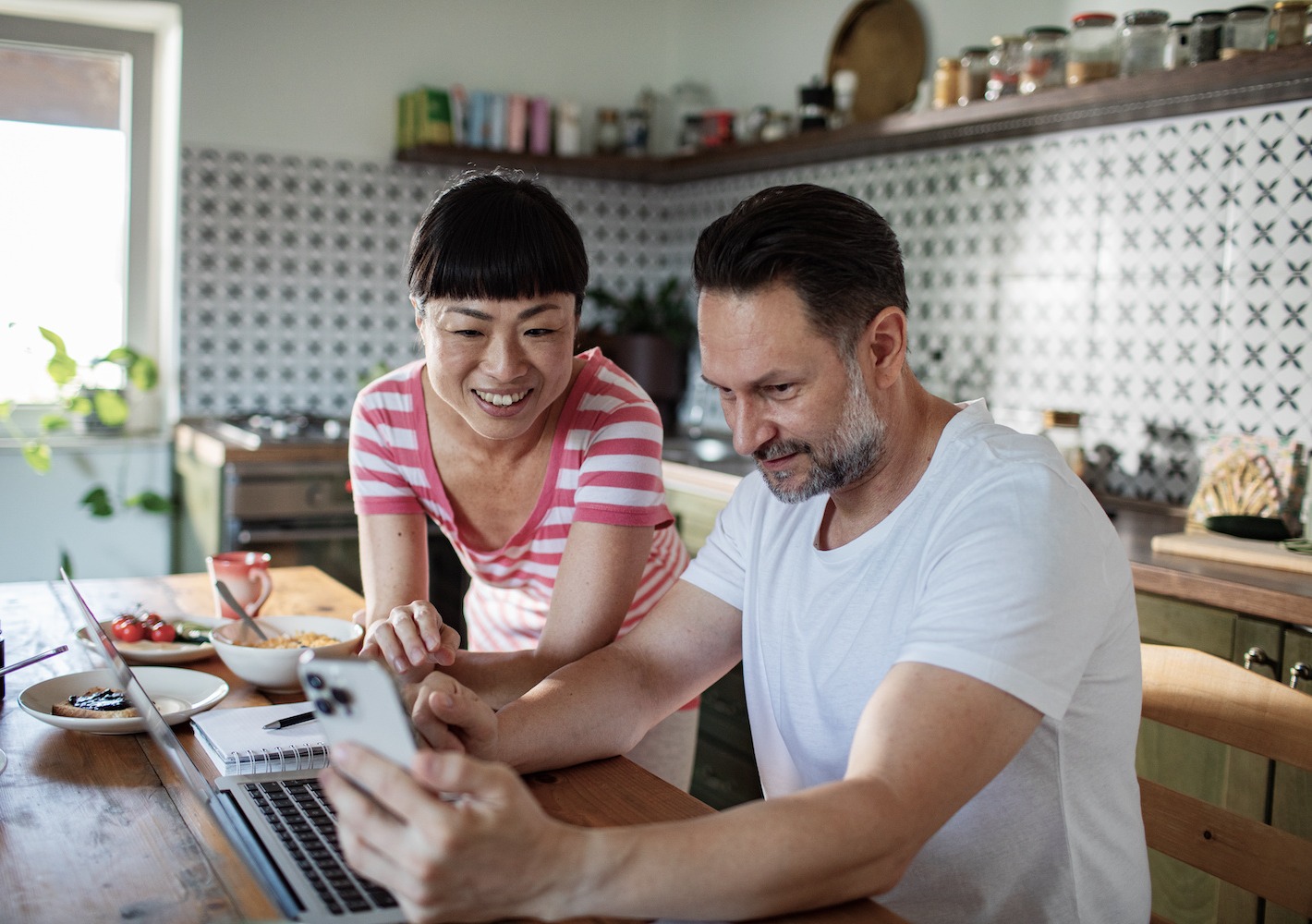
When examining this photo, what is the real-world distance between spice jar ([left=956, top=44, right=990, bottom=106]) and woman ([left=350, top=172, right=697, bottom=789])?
1822mm

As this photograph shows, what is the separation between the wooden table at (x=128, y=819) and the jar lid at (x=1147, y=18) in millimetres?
2202

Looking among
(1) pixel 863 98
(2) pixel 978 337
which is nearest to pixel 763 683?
(2) pixel 978 337

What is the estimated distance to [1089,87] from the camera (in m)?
2.71

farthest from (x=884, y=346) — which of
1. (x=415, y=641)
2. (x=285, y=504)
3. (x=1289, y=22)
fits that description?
(x=285, y=504)

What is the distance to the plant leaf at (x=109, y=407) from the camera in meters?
3.98

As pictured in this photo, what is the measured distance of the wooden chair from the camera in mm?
1181

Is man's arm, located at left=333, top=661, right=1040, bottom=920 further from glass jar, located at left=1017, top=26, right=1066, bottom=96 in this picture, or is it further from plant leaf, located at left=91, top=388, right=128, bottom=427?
plant leaf, located at left=91, top=388, right=128, bottom=427

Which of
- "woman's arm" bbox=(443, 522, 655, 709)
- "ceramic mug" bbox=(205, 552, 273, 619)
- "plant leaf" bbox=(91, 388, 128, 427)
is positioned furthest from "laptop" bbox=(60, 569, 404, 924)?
"plant leaf" bbox=(91, 388, 128, 427)

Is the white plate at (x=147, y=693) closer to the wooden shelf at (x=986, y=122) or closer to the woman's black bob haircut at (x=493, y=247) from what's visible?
the woman's black bob haircut at (x=493, y=247)

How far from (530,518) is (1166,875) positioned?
4.54ft

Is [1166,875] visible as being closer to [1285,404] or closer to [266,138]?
[1285,404]

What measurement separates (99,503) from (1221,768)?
3.38 meters

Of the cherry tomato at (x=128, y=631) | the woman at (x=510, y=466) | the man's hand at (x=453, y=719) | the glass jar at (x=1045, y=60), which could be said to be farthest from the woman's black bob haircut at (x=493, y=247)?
the glass jar at (x=1045, y=60)

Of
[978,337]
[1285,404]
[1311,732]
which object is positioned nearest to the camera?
[1311,732]
